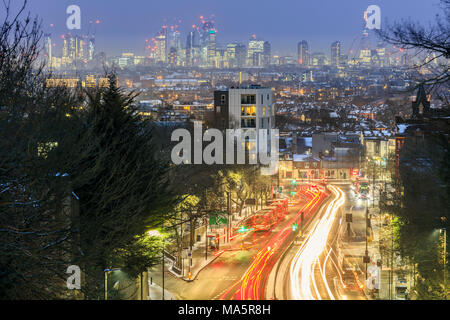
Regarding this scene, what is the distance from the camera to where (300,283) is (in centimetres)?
1655

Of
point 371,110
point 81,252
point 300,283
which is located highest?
point 371,110

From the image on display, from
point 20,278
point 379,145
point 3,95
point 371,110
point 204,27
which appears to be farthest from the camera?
point 204,27

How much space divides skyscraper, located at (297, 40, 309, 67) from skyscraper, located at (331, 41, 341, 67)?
44.7 ft

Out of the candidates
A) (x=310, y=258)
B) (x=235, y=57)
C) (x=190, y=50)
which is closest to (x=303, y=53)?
(x=235, y=57)

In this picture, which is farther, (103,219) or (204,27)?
(204,27)

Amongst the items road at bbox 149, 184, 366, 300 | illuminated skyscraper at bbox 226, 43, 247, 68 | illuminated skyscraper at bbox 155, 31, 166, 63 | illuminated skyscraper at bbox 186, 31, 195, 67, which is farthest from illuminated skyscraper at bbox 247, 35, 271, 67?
road at bbox 149, 184, 366, 300

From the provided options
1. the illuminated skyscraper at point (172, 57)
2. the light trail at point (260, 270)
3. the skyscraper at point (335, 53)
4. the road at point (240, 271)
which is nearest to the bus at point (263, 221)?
the road at point (240, 271)

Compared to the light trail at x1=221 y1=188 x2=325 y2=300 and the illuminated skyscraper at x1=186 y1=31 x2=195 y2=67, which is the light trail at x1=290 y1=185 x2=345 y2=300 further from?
the illuminated skyscraper at x1=186 y1=31 x2=195 y2=67

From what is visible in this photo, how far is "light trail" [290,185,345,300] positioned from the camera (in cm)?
1577

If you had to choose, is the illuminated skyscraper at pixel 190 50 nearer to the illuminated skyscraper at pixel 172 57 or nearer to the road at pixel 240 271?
the illuminated skyscraper at pixel 172 57
